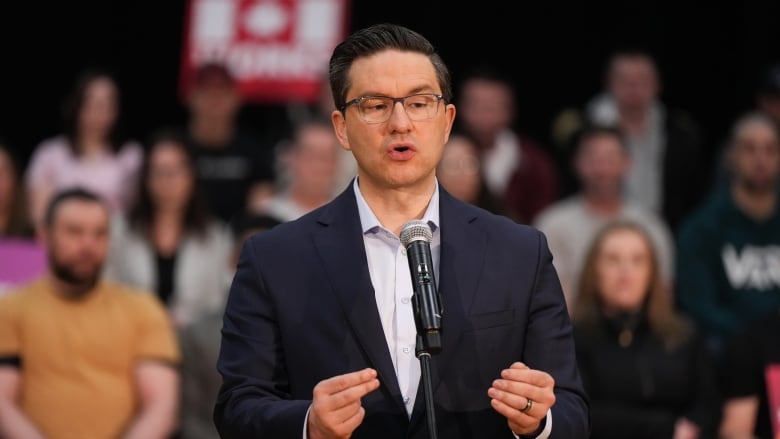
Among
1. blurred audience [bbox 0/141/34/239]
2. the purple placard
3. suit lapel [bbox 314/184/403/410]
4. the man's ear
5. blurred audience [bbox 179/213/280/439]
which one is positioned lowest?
blurred audience [bbox 179/213/280/439]

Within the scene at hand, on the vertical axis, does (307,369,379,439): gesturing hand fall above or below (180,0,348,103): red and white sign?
below

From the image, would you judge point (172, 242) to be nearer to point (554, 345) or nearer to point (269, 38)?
point (269, 38)

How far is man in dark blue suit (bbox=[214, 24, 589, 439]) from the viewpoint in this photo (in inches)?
113

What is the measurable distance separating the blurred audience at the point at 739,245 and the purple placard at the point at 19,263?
315 cm

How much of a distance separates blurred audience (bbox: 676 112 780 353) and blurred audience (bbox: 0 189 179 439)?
8.55 feet

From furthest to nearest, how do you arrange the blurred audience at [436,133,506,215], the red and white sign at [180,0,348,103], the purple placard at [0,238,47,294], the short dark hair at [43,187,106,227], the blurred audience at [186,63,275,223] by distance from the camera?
1. the red and white sign at [180,0,348,103]
2. the blurred audience at [186,63,275,223]
3. the blurred audience at [436,133,506,215]
4. the purple placard at [0,238,47,294]
5. the short dark hair at [43,187,106,227]

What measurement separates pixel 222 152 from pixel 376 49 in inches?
179

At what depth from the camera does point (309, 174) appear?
272 inches

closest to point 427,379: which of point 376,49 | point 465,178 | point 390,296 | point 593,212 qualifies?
point 390,296

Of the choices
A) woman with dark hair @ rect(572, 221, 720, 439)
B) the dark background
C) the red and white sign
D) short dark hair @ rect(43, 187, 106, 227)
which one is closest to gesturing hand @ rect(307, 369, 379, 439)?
woman with dark hair @ rect(572, 221, 720, 439)

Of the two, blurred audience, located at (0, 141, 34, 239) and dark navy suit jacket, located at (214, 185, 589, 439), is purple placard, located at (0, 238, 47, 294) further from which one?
dark navy suit jacket, located at (214, 185, 589, 439)

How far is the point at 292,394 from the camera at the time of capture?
2.95 m

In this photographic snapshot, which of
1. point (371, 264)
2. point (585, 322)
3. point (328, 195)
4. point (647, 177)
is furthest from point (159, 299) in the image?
point (371, 264)

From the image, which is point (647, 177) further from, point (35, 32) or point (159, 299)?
point (35, 32)
